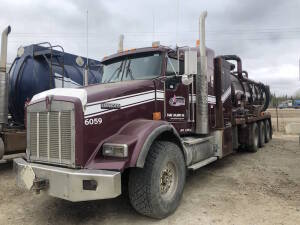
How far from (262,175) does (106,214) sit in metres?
3.96

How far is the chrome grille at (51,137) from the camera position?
3.68m

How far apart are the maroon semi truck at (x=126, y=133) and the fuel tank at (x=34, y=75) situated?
2.37 metres

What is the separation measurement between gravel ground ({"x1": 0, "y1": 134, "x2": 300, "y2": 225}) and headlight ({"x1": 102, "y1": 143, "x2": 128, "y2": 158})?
107 centimetres

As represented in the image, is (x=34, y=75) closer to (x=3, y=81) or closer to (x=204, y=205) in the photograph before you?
(x=3, y=81)

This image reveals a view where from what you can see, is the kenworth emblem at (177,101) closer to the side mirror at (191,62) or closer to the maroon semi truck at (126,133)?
the maroon semi truck at (126,133)

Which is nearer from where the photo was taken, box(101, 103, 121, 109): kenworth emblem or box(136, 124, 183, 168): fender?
box(136, 124, 183, 168): fender

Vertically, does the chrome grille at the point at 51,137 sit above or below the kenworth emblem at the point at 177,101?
below

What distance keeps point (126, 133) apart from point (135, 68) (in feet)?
5.22

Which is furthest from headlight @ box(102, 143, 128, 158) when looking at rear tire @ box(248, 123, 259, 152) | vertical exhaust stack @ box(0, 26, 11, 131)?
rear tire @ box(248, 123, 259, 152)

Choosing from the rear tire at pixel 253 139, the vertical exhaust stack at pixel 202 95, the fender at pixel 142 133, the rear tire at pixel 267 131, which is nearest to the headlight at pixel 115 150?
the fender at pixel 142 133

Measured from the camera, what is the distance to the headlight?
363 centimetres

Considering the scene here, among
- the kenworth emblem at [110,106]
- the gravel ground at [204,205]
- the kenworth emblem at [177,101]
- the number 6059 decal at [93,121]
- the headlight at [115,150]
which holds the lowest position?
the gravel ground at [204,205]

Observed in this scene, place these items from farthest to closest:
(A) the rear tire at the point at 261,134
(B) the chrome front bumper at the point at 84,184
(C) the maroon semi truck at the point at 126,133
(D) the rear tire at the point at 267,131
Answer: (D) the rear tire at the point at 267,131 < (A) the rear tire at the point at 261,134 < (C) the maroon semi truck at the point at 126,133 < (B) the chrome front bumper at the point at 84,184

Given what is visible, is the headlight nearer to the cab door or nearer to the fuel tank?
the cab door
